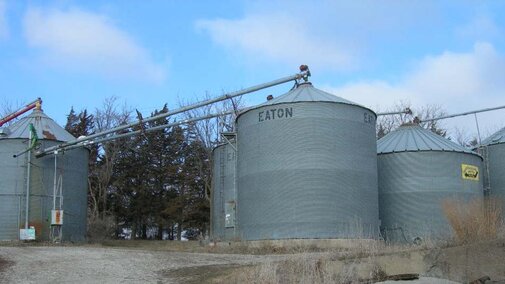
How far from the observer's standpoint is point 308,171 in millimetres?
31766

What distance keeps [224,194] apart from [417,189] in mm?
11791

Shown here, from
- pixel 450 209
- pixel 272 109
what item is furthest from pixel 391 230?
pixel 450 209

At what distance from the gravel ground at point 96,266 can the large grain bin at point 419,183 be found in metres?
17.7

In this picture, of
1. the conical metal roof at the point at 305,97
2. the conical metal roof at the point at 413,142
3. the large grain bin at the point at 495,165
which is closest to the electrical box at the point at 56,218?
the conical metal roof at the point at 305,97

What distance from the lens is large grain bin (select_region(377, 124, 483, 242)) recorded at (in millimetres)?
36469

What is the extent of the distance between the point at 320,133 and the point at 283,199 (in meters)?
4.04

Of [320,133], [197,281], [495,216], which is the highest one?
[320,133]

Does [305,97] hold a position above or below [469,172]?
above

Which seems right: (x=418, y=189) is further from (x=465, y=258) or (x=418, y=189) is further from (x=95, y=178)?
(x=95, y=178)

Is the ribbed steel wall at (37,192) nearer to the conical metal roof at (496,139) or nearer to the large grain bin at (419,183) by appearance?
the large grain bin at (419,183)

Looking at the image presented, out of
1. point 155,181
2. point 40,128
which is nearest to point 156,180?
point 155,181

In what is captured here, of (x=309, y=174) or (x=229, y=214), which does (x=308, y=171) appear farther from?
(x=229, y=214)

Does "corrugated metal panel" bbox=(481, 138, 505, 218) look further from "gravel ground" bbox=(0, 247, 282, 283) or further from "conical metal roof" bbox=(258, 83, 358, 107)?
"gravel ground" bbox=(0, 247, 282, 283)

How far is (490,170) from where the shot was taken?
42.8 m
